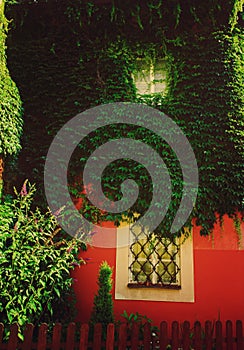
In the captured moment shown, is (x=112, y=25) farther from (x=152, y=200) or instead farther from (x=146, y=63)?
(x=152, y=200)

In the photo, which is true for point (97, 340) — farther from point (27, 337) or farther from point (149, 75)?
point (149, 75)

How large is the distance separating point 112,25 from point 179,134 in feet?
8.78

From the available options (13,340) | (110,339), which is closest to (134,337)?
(110,339)

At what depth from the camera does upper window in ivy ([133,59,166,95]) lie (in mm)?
6492

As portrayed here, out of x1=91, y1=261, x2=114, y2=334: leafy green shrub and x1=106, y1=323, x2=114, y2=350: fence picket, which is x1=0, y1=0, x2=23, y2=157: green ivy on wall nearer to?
x1=91, y1=261, x2=114, y2=334: leafy green shrub

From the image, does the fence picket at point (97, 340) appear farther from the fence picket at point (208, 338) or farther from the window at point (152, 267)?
the window at point (152, 267)

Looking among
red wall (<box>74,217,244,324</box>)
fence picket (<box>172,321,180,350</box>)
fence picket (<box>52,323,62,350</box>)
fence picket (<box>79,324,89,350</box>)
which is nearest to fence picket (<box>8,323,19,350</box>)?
fence picket (<box>52,323,62,350</box>)

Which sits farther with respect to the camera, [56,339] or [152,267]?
[152,267]

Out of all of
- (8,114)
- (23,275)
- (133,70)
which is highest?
(133,70)

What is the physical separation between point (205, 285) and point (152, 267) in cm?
96

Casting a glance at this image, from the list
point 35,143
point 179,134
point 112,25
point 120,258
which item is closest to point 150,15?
point 112,25

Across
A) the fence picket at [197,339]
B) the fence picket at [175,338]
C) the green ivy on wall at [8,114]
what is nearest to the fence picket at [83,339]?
the fence picket at [175,338]

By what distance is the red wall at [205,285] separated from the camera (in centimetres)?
558

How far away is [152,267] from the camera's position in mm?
5992
